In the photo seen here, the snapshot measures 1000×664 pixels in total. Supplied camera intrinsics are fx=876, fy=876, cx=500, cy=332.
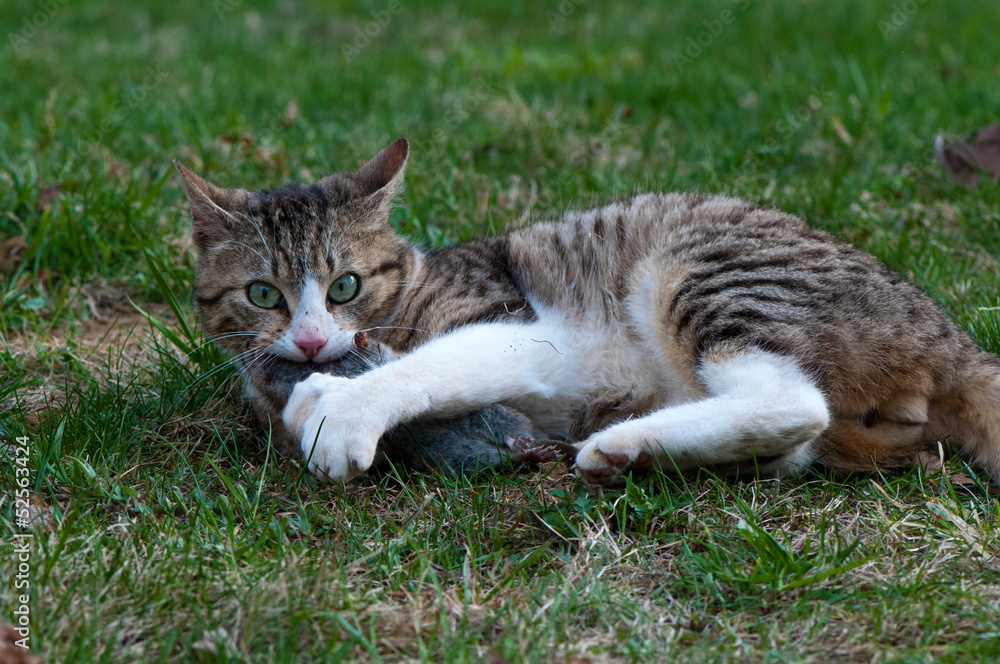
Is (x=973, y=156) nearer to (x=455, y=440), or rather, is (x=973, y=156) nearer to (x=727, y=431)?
(x=727, y=431)

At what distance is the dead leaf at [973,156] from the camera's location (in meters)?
4.69

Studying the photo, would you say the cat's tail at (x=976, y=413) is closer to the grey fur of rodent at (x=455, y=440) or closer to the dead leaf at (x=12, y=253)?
the grey fur of rodent at (x=455, y=440)

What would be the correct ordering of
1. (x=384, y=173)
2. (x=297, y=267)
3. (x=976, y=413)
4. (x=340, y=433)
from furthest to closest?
1. (x=384, y=173)
2. (x=297, y=267)
3. (x=976, y=413)
4. (x=340, y=433)

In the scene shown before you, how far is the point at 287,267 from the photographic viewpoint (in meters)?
3.14

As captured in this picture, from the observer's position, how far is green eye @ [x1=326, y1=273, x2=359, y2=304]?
10.6 ft

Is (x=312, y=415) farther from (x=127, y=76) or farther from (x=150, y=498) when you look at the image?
(x=127, y=76)

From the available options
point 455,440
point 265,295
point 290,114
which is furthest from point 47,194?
point 455,440

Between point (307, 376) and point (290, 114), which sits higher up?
point (290, 114)

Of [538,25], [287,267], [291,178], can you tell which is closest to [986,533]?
[287,267]

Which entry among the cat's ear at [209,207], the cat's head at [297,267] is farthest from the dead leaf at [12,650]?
the cat's ear at [209,207]

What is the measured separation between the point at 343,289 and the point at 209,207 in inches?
23.3

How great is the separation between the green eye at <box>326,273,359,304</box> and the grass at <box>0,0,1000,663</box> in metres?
0.58

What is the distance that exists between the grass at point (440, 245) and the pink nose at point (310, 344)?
0.41 m

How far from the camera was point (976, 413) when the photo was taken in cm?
290
